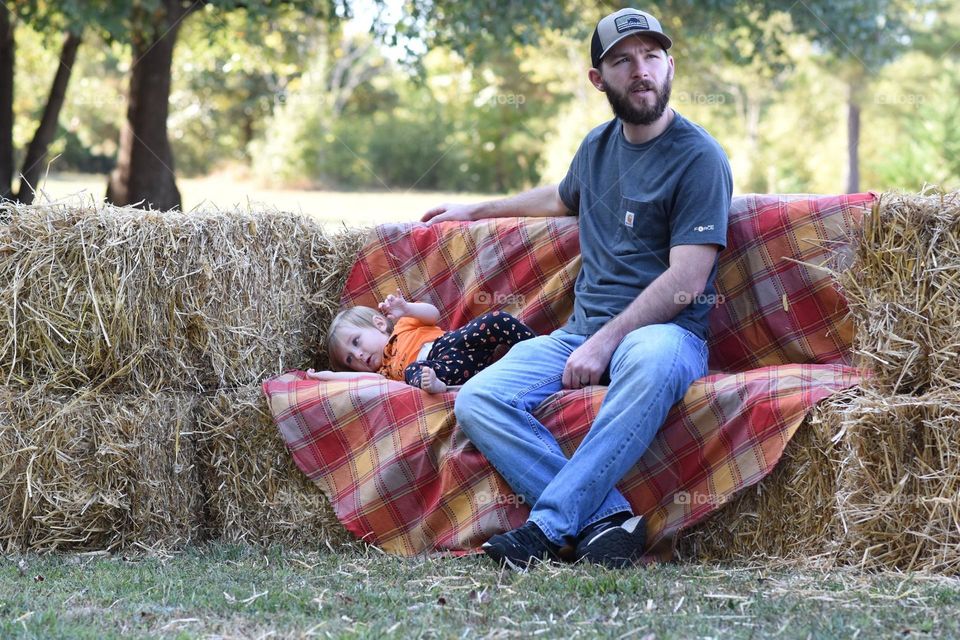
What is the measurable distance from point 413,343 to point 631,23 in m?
1.38

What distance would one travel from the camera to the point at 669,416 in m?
3.29

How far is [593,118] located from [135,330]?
1664 centimetres

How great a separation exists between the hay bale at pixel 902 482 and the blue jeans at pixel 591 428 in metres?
0.54

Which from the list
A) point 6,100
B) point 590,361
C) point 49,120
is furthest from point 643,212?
point 49,120

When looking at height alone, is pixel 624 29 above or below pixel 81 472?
above

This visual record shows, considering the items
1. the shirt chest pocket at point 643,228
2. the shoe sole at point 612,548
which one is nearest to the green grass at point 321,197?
the shirt chest pocket at point 643,228

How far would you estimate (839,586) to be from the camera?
2.79 m

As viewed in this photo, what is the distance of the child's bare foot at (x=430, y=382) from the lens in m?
3.55

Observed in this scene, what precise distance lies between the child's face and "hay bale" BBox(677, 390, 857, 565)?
137 cm

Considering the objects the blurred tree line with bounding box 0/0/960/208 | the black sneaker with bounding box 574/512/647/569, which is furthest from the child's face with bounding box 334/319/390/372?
the blurred tree line with bounding box 0/0/960/208

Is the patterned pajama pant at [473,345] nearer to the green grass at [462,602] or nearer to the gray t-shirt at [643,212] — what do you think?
the gray t-shirt at [643,212]

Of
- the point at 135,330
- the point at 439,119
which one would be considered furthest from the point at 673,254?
the point at 439,119

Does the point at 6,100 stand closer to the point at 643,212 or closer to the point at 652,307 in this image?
the point at 643,212

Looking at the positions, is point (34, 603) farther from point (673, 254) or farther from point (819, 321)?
point (819, 321)
